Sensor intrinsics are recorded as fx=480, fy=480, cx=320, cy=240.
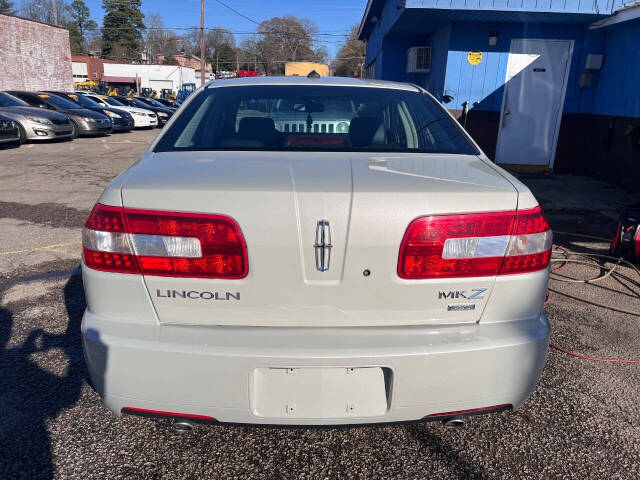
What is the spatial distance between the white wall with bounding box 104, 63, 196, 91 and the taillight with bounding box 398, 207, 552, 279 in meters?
71.2

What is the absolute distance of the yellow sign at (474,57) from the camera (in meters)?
9.48

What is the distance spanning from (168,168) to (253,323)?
27.7 inches

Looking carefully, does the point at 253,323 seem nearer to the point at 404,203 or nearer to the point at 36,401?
the point at 404,203

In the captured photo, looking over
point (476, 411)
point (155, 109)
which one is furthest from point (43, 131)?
point (476, 411)

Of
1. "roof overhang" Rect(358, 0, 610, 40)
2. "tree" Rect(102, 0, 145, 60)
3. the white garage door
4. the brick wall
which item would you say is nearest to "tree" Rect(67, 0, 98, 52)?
"tree" Rect(102, 0, 145, 60)

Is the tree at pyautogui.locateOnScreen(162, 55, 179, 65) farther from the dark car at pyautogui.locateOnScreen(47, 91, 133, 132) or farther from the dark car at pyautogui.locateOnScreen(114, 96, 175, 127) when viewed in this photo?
the dark car at pyautogui.locateOnScreen(47, 91, 133, 132)

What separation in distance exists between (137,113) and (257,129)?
19.8m

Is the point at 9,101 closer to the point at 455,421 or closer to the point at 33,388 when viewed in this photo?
the point at 33,388

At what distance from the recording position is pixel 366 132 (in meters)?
2.54

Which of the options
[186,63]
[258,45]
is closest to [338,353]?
[258,45]

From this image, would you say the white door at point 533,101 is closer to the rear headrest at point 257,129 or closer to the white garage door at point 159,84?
the rear headrest at point 257,129

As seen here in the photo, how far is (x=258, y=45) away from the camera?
225 feet

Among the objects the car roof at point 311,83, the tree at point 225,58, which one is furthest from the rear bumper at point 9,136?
the tree at point 225,58

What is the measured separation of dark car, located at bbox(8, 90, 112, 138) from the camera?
15039 mm
